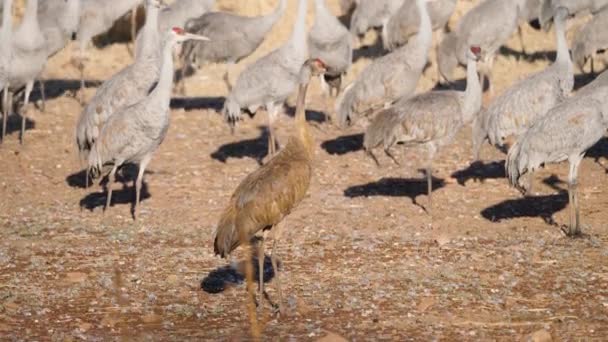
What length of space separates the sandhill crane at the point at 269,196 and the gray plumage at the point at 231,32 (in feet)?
24.5

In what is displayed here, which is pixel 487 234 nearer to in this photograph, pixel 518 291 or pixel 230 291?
pixel 518 291

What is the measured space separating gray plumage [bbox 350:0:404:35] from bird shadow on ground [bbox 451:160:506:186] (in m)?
4.47

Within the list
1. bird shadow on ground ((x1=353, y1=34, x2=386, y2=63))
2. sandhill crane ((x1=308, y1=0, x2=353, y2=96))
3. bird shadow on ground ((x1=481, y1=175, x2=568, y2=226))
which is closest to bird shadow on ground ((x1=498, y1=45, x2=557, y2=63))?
bird shadow on ground ((x1=353, y1=34, x2=386, y2=63))

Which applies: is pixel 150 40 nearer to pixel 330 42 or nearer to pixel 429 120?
pixel 330 42

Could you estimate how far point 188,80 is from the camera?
18891mm

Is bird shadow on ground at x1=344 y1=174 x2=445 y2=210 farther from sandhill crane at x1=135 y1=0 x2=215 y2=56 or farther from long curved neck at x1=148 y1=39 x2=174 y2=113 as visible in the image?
sandhill crane at x1=135 y1=0 x2=215 y2=56

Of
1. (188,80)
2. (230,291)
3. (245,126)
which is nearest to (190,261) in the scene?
(230,291)

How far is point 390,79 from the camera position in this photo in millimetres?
14398

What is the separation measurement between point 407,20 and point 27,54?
4927 millimetres

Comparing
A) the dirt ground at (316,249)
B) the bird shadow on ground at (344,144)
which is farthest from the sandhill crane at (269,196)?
the bird shadow on ground at (344,144)

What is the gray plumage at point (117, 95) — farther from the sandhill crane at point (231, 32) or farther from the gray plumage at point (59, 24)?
the gray plumage at point (59, 24)

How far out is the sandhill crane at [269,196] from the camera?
8.75 meters

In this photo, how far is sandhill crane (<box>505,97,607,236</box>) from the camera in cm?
1115

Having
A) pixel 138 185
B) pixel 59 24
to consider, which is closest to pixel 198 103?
pixel 59 24
